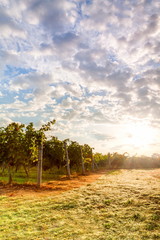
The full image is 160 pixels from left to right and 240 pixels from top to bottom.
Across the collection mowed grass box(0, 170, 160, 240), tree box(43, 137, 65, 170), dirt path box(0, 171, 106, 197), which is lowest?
dirt path box(0, 171, 106, 197)

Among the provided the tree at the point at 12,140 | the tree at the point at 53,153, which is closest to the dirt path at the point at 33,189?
the tree at the point at 12,140

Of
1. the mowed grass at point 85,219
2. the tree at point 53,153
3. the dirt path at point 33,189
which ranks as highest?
the tree at point 53,153

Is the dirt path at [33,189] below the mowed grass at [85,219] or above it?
below

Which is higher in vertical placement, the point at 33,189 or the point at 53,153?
the point at 53,153

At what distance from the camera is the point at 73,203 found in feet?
27.0

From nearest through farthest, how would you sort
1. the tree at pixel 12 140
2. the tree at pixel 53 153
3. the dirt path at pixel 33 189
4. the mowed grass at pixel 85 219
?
the mowed grass at pixel 85 219, the dirt path at pixel 33 189, the tree at pixel 12 140, the tree at pixel 53 153

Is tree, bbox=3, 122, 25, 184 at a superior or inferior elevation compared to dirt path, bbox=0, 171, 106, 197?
superior

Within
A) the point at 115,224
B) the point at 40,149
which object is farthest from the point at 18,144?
the point at 115,224

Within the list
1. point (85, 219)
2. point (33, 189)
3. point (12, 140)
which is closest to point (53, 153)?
point (12, 140)

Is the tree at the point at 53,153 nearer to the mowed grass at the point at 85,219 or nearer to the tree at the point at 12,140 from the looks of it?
the tree at the point at 12,140

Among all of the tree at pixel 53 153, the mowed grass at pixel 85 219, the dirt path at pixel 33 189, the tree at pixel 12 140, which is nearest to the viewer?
the mowed grass at pixel 85 219

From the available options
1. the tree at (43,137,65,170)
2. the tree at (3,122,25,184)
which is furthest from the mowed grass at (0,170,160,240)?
the tree at (43,137,65,170)

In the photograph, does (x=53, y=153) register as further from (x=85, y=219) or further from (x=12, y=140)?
(x=85, y=219)

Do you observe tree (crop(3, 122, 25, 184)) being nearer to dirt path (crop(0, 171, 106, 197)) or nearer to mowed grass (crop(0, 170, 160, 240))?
dirt path (crop(0, 171, 106, 197))
